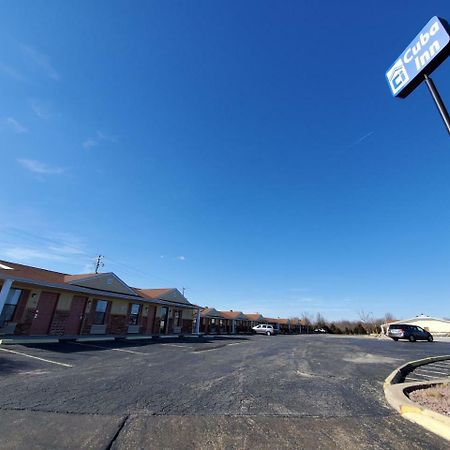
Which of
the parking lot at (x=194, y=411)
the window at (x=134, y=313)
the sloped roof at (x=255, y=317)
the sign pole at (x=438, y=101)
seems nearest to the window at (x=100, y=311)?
the window at (x=134, y=313)

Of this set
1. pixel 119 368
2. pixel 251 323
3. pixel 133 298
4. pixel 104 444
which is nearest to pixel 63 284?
pixel 133 298

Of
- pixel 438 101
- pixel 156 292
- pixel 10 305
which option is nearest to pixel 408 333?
pixel 156 292

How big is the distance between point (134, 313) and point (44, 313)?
9.09 meters

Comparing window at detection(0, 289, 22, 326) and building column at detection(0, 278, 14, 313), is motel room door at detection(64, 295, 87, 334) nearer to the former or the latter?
window at detection(0, 289, 22, 326)

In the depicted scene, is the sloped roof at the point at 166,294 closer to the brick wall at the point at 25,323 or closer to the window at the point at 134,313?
the window at the point at 134,313

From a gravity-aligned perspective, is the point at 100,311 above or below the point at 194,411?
above

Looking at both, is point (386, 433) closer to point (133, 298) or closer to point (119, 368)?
point (119, 368)

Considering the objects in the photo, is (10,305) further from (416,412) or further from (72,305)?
(416,412)

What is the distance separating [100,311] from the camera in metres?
23.0

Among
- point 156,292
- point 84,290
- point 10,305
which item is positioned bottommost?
point 10,305

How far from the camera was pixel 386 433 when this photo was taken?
155 inches

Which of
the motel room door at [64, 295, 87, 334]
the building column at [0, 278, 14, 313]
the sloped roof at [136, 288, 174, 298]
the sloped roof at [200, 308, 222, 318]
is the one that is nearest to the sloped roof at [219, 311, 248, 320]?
the sloped roof at [200, 308, 222, 318]

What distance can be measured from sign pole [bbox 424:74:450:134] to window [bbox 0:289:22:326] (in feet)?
71.5

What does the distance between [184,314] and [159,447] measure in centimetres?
3300
